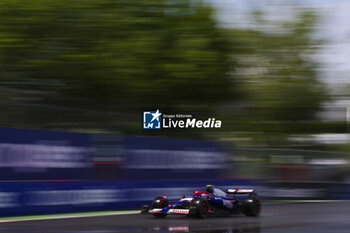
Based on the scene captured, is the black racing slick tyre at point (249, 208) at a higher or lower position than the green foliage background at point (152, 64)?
lower

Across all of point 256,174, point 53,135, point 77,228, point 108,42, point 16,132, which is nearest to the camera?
point 77,228

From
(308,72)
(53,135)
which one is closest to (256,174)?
(53,135)

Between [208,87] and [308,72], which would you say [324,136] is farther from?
[208,87]

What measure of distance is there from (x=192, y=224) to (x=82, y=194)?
4126mm

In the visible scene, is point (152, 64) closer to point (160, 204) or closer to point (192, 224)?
point (160, 204)

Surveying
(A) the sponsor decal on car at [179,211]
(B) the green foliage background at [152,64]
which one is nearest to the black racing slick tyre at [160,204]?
(A) the sponsor decal on car at [179,211]

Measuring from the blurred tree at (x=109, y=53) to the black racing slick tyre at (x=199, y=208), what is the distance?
1068cm

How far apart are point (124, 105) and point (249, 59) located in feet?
22.2

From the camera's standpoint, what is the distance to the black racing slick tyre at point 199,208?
1225cm

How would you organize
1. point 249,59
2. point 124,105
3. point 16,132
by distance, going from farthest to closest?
point 249,59
point 124,105
point 16,132

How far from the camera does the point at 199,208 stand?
12320 mm

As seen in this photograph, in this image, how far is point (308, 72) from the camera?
29.0m

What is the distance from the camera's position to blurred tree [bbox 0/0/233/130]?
2442cm

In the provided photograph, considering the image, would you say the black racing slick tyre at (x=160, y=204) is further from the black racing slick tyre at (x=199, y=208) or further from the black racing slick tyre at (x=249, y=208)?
the black racing slick tyre at (x=249, y=208)
